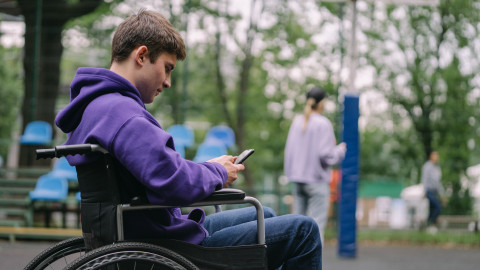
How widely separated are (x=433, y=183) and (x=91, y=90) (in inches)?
414

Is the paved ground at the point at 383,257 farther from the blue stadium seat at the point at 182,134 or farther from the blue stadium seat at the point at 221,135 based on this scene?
the blue stadium seat at the point at 182,134

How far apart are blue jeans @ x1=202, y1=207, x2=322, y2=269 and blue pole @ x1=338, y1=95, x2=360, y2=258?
16.1ft

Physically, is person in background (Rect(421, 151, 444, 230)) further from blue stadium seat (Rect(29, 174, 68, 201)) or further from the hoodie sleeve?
the hoodie sleeve

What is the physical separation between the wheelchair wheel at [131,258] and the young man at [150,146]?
148 mm

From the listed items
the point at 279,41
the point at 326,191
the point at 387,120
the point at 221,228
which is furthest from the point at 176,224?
the point at 387,120

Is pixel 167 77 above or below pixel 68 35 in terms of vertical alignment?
below

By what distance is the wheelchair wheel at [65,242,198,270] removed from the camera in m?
1.82

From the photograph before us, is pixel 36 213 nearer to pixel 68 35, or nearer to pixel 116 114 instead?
pixel 68 35

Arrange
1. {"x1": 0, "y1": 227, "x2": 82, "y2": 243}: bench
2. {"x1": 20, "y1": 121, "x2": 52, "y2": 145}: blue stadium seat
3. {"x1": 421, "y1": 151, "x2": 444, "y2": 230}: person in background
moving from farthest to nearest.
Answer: {"x1": 421, "y1": 151, "x2": 444, "y2": 230}: person in background, {"x1": 20, "y1": 121, "x2": 52, "y2": 145}: blue stadium seat, {"x1": 0, "y1": 227, "x2": 82, "y2": 243}: bench

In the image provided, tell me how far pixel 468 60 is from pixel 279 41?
176 inches

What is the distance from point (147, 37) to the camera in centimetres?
206

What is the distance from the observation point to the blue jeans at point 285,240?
6.77 ft

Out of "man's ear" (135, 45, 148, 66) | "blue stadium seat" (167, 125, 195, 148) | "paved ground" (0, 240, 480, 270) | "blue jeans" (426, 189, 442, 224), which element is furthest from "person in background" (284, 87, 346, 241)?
"blue jeans" (426, 189, 442, 224)

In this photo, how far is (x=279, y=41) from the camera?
1253cm
